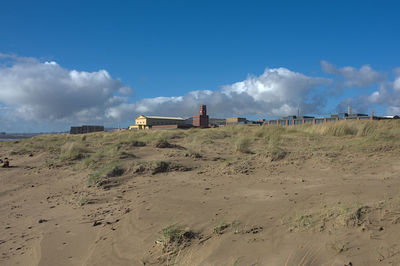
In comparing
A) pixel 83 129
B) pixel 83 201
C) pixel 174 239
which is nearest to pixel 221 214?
pixel 174 239

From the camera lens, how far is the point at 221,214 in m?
4.28

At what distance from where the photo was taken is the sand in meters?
3.03

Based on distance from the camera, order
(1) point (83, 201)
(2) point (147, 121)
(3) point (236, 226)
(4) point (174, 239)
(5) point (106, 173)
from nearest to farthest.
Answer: (4) point (174, 239) → (3) point (236, 226) → (1) point (83, 201) → (5) point (106, 173) → (2) point (147, 121)

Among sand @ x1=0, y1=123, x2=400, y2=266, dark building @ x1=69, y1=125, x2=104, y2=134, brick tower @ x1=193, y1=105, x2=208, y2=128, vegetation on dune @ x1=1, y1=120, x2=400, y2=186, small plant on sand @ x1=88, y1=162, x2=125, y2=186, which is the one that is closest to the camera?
sand @ x1=0, y1=123, x2=400, y2=266

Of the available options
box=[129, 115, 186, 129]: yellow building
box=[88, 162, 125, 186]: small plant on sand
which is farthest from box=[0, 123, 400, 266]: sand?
box=[129, 115, 186, 129]: yellow building

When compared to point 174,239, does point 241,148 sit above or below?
above

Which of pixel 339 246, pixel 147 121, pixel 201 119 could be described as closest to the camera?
pixel 339 246

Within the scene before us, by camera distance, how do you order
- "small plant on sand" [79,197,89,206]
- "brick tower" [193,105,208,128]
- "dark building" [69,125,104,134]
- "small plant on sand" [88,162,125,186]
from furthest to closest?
"dark building" [69,125,104,134] → "brick tower" [193,105,208,128] → "small plant on sand" [88,162,125,186] → "small plant on sand" [79,197,89,206]

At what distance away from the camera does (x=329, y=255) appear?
2744 mm

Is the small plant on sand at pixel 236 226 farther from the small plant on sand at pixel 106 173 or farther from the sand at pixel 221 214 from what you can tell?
the small plant on sand at pixel 106 173

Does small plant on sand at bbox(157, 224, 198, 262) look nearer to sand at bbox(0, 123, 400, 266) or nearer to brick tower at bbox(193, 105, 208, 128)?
sand at bbox(0, 123, 400, 266)

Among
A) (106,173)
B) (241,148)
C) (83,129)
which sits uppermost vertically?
(83,129)

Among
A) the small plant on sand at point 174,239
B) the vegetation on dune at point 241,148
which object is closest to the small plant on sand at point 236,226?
the small plant on sand at point 174,239

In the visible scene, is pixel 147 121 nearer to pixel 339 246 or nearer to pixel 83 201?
pixel 83 201
